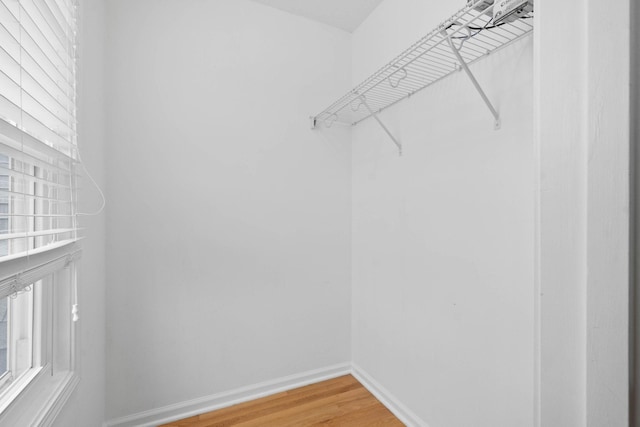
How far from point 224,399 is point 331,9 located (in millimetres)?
2337

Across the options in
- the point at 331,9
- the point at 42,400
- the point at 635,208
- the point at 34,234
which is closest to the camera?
the point at 635,208

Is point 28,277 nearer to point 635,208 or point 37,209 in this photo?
point 37,209

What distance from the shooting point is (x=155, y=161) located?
4.75 feet

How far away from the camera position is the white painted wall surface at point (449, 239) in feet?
3.26

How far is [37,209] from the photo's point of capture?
0.91 metres

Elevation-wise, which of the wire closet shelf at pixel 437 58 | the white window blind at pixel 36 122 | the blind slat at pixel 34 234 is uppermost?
the wire closet shelf at pixel 437 58

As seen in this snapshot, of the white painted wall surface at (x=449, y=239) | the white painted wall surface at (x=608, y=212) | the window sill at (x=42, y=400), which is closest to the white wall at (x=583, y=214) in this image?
the white painted wall surface at (x=608, y=212)

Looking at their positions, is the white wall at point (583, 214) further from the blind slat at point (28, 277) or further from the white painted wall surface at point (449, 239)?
the blind slat at point (28, 277)

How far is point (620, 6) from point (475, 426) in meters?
1.38

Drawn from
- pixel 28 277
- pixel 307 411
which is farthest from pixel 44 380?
pixel 307 411

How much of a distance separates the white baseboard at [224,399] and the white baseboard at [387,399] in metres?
0.10

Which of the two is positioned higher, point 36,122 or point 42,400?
point 36,122

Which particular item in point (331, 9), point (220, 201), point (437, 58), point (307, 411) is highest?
point (331, 9)

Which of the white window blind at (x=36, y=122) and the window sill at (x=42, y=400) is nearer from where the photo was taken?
the white window blind at (x=36, y=122)
